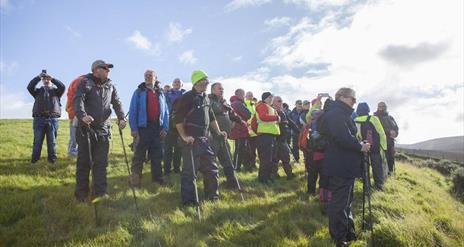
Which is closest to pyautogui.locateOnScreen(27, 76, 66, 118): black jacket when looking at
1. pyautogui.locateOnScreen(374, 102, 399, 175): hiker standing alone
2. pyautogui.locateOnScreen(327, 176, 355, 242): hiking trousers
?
pyautogui.locateOnScreen(327, 176, 355, 242): hiking trousers

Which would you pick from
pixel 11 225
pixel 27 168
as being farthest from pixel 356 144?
pixel 27 168

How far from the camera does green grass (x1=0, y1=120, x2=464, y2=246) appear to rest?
5.15 m

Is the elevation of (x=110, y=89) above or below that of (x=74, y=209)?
above

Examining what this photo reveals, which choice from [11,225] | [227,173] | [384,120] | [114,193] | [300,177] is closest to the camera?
[11,225]

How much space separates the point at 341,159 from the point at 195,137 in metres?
2.95

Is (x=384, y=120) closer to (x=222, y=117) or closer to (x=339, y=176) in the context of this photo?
(x=222, y=117)

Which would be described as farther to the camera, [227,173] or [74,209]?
[227,173]

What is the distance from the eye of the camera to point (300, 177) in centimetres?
1105

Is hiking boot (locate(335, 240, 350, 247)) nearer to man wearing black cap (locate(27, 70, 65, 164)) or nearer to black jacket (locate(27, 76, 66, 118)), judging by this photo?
man wearing black cap (locate(27, 70, 65, 164))

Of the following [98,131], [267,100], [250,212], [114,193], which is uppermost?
[267,100]

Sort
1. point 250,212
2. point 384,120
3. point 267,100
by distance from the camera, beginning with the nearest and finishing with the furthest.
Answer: point 250,212 → point 267,100 → point 384,120

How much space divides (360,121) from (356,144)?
476cm

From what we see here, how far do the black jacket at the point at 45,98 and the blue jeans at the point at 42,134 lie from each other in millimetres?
182

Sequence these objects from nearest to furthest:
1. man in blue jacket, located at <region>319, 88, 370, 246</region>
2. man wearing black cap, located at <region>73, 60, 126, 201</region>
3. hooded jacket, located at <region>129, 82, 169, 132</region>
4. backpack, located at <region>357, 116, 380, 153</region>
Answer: man in blue jacket, located at <region>319, 88, 370, 246</region> < man wearing black cap, located at <region>73, 60, 126, 201</region> < hooded jacket, located at <region>129, 82, 169, 132</region> < backpack, located at <region>357, 116, 380, 153</region>
